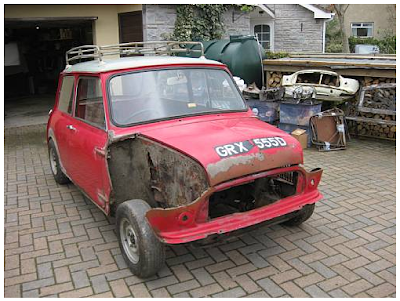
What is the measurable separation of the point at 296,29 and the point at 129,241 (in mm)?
15328

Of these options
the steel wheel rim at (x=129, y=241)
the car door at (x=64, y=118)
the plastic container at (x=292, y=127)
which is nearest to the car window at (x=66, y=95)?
the car door at (x=64, y=118)

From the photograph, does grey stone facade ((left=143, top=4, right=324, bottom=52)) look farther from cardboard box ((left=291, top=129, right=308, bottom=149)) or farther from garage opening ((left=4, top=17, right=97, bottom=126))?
cardboard box ((left=291, top=129, right=308, bottom=149))

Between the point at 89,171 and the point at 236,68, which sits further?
the point at 236,68

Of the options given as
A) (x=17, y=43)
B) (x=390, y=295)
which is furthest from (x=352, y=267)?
(x=17, y=43)

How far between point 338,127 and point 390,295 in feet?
15.4

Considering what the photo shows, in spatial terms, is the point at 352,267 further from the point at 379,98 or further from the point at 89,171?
the point at 379,98

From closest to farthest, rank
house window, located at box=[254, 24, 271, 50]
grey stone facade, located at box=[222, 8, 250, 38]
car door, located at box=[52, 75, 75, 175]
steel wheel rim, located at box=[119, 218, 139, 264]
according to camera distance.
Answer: steel wheel rim, located at box=[119, 218, 139, 264] < car door, located at box=[52, 75, 75, 175] < grey stone facade, located at box=[222, 8, 250, 38] < house window, located at box=[254, 24, 271, 50]

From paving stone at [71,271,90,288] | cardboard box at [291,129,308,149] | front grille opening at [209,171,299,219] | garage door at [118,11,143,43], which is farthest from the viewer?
garage door at [118,11,143,43]

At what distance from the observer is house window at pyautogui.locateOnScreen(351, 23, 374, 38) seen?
2345 centimetres

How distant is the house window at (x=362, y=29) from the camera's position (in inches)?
923

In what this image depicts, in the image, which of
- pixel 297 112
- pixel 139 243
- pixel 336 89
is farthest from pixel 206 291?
pixel 336 89

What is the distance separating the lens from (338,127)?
7484 millimetres

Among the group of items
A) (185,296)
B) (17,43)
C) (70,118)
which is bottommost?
(185,296)

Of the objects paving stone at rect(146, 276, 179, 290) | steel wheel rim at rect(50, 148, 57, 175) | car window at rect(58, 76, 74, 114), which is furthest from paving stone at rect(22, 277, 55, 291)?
steel wheel rim at rect(50, 148, 57, 175)
